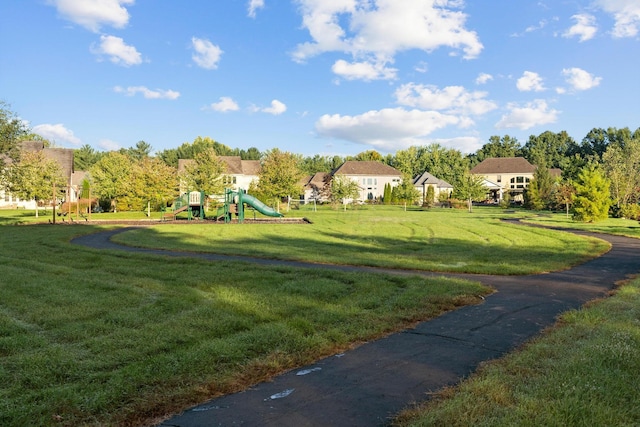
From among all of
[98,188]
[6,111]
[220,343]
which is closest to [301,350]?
[220,343]

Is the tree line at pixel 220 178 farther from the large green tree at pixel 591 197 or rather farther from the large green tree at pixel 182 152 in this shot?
the large green tree at pixel 182 152

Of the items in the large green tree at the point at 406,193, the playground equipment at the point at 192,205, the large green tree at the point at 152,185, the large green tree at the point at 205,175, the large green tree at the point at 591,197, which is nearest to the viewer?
the large green tree at the point at 591,197

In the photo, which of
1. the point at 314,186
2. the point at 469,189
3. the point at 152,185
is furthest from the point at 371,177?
the point at 152,185

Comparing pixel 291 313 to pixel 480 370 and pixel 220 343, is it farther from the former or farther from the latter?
pixel 480 370

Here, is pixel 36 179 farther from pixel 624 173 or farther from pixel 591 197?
pixel 624 173

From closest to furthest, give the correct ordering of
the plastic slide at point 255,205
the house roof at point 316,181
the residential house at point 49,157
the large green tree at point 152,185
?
the plastic slide at point 255,205, the large green tree at point 152,185, the residential house at point 49,157, the house roof at point 316,181

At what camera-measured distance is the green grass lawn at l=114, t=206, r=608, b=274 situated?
15.0 meters

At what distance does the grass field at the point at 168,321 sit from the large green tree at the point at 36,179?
21.5 meters

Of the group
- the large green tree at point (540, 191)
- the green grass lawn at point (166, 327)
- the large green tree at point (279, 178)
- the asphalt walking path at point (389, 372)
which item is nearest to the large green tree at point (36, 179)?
the large green tree at point (279, 178)

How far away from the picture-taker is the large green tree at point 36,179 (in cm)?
3394

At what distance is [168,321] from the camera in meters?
7.39

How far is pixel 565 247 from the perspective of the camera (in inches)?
793

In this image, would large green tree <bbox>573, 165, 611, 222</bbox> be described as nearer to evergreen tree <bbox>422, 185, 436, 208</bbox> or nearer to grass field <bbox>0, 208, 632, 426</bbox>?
grass field <bbox>0, 208, 632, 426</bbox>

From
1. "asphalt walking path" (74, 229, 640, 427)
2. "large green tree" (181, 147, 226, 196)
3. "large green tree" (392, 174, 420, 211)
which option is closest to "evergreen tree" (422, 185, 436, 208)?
"large green tree" (392, 174, 420, 211)
